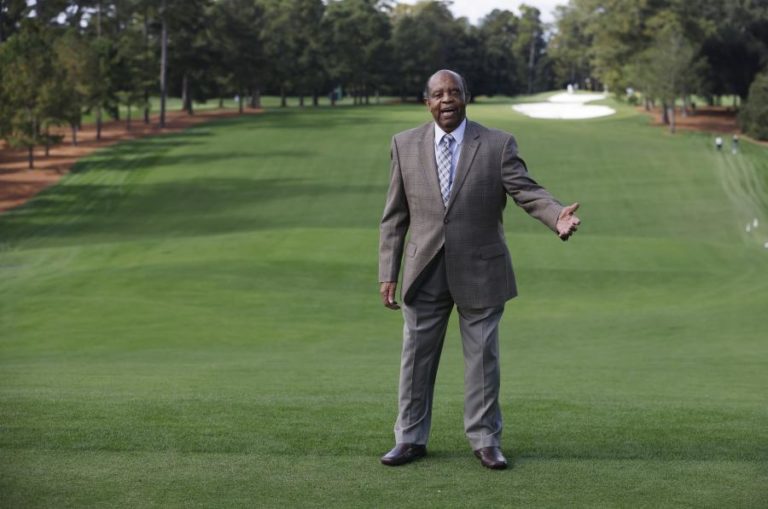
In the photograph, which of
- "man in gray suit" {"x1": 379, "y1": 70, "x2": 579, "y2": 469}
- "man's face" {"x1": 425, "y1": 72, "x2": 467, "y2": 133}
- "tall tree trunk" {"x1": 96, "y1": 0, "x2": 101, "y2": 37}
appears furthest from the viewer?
"tall tree trunk" {"x1": 96, "y1": 0, "x2": 101, "y2": 37}

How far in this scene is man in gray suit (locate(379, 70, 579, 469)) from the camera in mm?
5969

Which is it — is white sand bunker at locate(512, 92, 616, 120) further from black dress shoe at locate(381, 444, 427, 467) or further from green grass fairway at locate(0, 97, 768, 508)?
black dress shoe at locate(381, 444, 427, 467)

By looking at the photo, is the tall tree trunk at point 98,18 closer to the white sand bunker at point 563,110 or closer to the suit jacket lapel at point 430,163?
the white sand bunker at point 563,110

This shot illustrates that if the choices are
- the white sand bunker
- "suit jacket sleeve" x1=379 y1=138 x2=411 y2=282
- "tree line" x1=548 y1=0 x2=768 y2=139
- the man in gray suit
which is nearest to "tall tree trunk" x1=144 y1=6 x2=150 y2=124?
the white sand bunker

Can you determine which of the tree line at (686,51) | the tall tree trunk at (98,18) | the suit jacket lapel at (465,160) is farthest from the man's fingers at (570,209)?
the tall tree trunk at (98,18)

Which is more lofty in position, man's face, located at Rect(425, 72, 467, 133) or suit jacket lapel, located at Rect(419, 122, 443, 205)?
man's face, located at Rect(425, 72, 467, 133)

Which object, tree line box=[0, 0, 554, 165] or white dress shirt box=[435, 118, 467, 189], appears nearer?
white dress shirt box=[435, 118, 467, 189]

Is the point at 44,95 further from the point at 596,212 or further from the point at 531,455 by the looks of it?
the point at 531,455

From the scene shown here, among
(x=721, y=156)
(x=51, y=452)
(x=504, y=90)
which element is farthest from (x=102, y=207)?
(x=504, y=90)

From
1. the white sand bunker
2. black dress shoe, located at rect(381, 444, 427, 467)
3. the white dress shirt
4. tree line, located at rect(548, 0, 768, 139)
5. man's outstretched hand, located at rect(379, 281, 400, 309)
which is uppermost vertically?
tree line, located at rect(548, 0, 768, 139)

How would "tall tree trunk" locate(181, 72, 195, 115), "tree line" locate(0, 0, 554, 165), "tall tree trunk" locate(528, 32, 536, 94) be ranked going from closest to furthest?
"tree line" locate(0, 0, 554, 165) < "tall tree trunk" locate(181, 72, 195, 115) < "tall tree trunk" locate(528, 32, 536, 94)

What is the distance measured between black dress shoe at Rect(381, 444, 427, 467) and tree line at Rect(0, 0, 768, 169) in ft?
143

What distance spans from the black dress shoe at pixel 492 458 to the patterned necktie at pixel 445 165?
1.30 metres

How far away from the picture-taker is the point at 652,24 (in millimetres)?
75500
